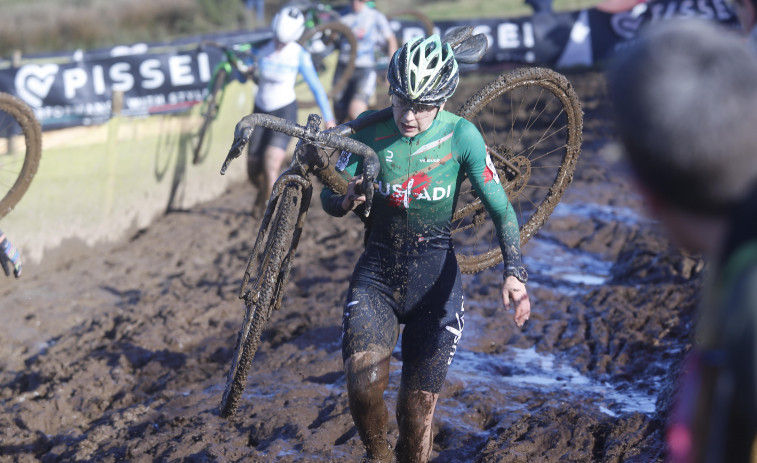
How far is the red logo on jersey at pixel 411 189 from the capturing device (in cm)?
384

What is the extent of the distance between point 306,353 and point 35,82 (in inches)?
208

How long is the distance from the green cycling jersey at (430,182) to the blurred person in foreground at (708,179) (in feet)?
7.55

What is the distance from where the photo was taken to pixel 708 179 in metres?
1.37

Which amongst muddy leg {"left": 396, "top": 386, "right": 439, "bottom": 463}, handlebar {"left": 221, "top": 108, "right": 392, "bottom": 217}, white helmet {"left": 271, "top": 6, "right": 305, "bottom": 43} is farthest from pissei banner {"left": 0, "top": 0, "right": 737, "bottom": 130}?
muddy leg {"left": 396, "top": 386, "right": 439, "bottom": 463}

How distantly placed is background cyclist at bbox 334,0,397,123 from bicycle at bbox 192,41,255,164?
1541mm

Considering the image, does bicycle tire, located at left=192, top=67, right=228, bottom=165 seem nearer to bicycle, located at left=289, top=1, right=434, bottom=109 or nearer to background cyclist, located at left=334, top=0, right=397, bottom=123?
bicycle, located at left=289, top=1, right=434, bottom=109

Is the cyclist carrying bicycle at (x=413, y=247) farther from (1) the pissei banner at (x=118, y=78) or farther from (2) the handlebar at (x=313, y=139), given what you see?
(1) the pissei banner at (x=118, y=78)

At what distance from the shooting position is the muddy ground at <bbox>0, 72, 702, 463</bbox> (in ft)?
15.8

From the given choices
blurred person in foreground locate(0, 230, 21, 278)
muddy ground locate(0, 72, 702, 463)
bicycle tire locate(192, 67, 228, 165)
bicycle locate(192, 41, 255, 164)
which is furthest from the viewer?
bicycle tire locate(192, 67, 228, 165)

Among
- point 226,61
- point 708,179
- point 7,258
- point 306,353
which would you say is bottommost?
point 306,353

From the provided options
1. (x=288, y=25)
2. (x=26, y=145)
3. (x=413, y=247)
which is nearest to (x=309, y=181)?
(x=413, y=247)

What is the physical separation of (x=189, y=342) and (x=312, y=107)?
6276mm

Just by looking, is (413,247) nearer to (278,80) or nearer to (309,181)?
(309,181)

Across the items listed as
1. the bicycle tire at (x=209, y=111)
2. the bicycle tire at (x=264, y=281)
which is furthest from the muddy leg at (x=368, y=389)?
the bicycle tire at (x=209, y=111)
